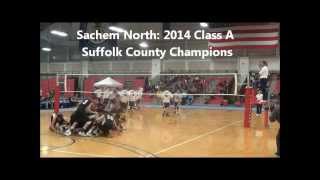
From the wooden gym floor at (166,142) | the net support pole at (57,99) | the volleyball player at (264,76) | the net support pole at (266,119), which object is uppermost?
the volleyball player at (264,76)

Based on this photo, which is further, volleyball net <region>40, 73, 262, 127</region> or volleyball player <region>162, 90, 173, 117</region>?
volleyball player <region>162, 90, 173, 117</region>

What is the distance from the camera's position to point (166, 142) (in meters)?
4.72

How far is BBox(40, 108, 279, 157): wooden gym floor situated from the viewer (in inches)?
158

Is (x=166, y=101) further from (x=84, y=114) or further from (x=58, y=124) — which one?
(x=58, y=124)

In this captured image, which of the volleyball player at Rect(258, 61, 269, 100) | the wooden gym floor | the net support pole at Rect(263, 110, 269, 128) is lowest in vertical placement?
the wooden gym floor

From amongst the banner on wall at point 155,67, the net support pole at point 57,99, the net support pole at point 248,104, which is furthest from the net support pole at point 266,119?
the net support pole at point 57,99

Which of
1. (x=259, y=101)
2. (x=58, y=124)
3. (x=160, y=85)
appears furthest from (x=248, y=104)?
(x=58, y=124)

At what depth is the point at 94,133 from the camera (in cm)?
479

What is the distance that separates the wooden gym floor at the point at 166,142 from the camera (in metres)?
4.00

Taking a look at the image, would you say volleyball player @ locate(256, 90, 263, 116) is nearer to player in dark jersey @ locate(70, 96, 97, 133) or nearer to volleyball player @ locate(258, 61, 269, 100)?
volleyball player @ locate(258, 61, 269, 100)

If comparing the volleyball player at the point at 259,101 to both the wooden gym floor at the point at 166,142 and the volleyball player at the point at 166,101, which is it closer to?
the wooden gym floor at the point at 166,142

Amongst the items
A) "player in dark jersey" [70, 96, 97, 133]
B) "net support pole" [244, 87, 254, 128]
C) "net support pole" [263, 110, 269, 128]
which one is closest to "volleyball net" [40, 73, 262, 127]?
"net support pole" [244, 87, 254, 128]
